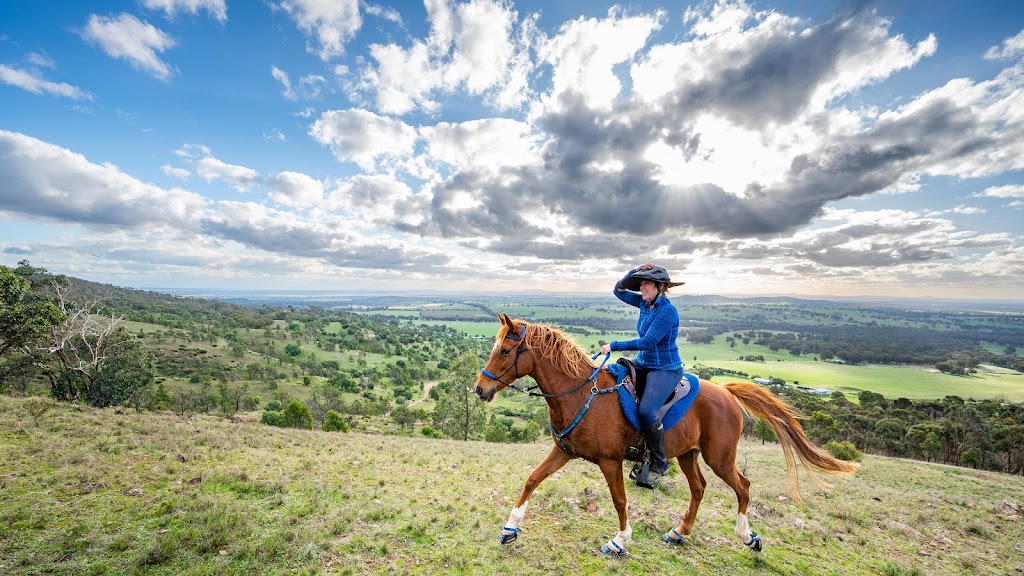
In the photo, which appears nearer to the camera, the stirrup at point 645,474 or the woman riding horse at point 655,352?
the woman riding horse at point 655,352

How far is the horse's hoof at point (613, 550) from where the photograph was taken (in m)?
5.75

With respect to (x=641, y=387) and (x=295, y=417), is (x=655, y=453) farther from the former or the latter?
(x=295, y=417)

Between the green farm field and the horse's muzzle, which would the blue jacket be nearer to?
the horse's muzzle

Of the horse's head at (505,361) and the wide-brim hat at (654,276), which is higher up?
the wide-brim hat at (654,276)

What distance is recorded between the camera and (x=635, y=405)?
5.77 meters

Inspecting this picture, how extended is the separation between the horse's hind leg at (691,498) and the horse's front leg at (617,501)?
3.66 ft

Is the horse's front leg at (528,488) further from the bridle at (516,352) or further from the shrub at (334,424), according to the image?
the shrub at (334,424)

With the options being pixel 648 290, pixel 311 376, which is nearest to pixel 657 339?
pixel 648 290

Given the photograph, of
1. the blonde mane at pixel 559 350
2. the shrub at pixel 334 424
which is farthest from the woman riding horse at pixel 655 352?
the shrub at pixel 334 424

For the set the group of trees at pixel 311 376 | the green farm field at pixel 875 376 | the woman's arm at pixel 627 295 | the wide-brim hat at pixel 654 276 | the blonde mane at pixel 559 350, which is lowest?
the green farm field at pixel 875 376

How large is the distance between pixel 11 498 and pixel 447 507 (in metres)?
7.37

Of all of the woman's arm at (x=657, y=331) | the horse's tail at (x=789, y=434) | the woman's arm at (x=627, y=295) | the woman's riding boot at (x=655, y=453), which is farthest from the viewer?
the horse's tail at (x=789, y=434)

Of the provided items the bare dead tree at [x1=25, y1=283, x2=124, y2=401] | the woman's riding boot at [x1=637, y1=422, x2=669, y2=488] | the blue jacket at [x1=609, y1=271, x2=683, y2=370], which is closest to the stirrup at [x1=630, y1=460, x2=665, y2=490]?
the woman's riding boot at [x1=637, y1=422, x2=669, y2=488]

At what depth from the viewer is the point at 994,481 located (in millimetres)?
19594
